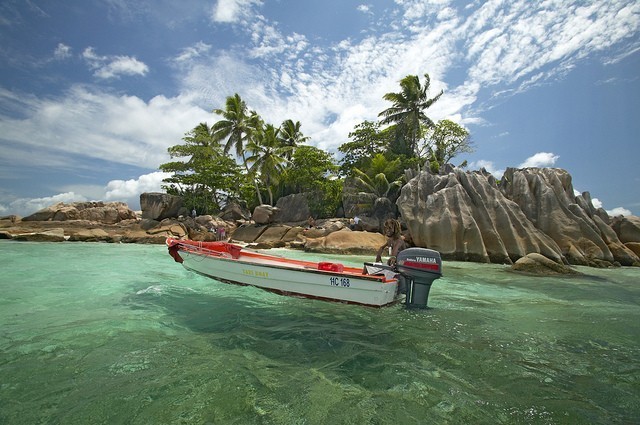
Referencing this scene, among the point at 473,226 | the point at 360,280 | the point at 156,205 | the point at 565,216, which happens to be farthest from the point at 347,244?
the point at 156,205

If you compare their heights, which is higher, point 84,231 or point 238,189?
point 238,189

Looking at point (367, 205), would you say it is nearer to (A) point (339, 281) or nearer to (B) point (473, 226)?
(B) point (473, 226)

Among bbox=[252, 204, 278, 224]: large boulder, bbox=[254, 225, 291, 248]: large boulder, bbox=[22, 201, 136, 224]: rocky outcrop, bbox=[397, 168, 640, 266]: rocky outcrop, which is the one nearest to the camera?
bbox=[397, 168, 640, 266]: rocky outcrop

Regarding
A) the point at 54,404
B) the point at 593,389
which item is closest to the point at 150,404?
the point at 54,404

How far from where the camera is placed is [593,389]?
410cm

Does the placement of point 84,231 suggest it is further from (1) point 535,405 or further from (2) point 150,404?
(1) point 535,405

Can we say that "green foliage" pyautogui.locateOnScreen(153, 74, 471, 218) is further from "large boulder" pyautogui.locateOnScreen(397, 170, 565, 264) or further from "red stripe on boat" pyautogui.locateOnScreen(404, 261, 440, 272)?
"red stripe on boat" pyautogui.locateOnScreen(404, 261, 440, 272)

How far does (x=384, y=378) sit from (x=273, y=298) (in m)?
5.03

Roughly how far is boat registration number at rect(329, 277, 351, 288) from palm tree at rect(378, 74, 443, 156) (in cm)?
Result: 3377

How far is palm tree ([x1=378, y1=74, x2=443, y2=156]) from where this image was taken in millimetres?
36812

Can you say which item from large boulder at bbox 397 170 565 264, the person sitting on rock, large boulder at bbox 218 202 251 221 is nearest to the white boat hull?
the person sitting on rock

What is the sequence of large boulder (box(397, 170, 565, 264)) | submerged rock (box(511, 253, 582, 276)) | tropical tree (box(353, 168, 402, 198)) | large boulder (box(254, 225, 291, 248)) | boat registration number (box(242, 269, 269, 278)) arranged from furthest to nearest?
tropical tree (box(353, 168, 402, 198)), large boulder (box(254, 225, 291, 248)), large boulder (box(397, 170, 565, 264)), submerged rock (box(511, 253, 582, 276)), boat registration number (box(242, 269, 269, 278))

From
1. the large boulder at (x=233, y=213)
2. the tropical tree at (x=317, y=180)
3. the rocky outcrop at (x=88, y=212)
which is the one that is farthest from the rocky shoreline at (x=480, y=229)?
the large boulder at (x=233, y=213)

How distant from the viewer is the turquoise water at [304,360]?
344cm
